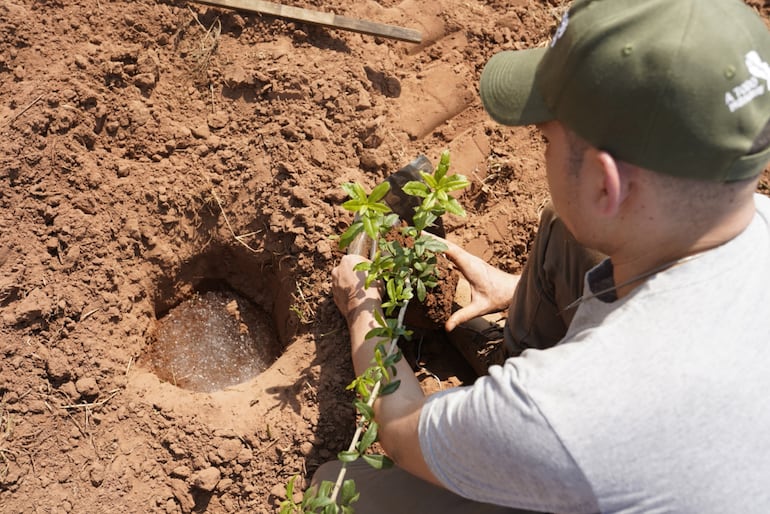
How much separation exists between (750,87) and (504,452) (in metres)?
0.83

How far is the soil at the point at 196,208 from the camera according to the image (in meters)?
2.29

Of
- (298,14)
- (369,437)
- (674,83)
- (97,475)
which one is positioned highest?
(674,83)

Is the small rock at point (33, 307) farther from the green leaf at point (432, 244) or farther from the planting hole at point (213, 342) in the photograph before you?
the green leaf at point (432, 244)

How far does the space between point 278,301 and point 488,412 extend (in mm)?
1630

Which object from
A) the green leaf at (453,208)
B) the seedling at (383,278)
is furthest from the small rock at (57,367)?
the green leaf at (453,208)

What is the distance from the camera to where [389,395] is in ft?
6.00

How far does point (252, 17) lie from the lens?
286 centimetres

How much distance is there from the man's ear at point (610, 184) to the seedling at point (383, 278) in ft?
2.28

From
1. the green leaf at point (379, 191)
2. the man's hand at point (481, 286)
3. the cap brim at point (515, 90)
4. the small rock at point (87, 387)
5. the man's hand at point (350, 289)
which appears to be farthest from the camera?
the man's hand at point (481, 286)

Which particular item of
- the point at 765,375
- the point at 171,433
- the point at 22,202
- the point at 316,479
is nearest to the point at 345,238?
the point at 316,479

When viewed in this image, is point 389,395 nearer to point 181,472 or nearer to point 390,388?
point 390,388

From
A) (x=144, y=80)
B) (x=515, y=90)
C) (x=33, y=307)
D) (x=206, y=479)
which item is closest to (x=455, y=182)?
(x=515, y=90)

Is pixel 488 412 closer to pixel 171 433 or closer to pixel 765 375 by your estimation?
pixel 765 375

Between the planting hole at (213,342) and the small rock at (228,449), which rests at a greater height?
the small rock at (228,449)
